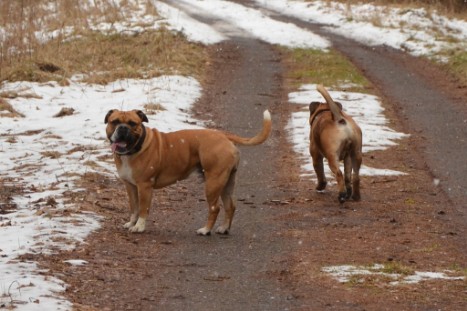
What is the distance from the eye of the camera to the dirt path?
21.4 feet

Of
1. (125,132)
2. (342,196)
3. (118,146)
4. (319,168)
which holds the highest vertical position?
(125,132)

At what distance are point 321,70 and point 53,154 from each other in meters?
10.7

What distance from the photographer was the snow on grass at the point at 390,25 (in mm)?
25561

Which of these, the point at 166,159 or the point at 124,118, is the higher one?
the point at 124,118

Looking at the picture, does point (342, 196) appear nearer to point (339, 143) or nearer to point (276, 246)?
point (339, 143)

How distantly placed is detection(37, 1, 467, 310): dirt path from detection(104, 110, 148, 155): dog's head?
84cm

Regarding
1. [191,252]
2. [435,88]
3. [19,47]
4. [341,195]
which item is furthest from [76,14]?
[191,252]

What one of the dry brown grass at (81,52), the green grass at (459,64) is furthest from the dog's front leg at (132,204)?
the green grass at (459,64)

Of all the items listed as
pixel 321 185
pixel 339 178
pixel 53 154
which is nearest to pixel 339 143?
pixel 339 178

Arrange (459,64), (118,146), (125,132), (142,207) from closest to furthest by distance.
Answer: (125,132) < (118,146) < (142,207) < (459,64)

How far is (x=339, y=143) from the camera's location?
1015 cm

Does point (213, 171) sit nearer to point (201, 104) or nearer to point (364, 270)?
point (364, 270)

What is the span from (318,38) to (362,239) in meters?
18.8

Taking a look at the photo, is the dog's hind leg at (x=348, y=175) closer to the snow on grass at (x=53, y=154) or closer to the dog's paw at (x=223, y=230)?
the dog's paw at (x=223, y=230)
